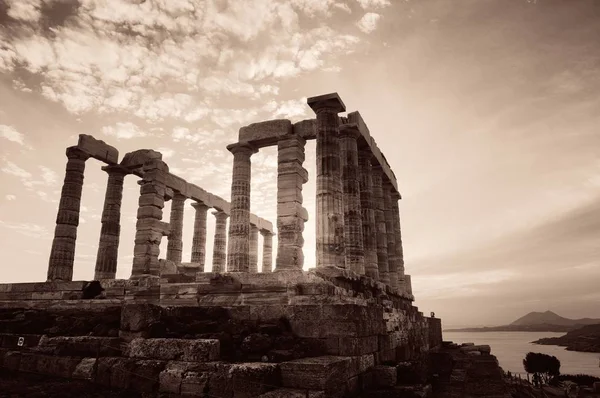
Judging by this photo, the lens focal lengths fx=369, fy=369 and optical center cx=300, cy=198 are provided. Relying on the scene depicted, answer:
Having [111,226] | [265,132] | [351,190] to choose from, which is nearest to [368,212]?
[351,190]

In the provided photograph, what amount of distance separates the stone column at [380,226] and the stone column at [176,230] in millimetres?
13002

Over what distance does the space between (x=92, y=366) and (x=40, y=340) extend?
2337 mm

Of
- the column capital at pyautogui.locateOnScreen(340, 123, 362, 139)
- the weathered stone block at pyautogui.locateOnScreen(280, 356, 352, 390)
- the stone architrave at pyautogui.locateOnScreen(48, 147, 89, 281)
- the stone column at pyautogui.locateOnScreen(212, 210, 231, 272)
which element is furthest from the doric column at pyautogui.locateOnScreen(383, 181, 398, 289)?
the stone architrave at pyautogui.locateOnScreen(48, 147, 89, 281)

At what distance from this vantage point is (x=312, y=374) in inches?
229

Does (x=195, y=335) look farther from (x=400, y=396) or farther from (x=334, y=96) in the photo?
(x=334, y=96)

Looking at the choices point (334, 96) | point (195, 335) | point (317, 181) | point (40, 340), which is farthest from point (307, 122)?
point (40, 340)

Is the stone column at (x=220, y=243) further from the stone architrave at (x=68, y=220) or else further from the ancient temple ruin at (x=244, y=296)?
the stone architrave at (x=68, y=220)

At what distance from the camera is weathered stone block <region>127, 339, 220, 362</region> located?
6.52 m

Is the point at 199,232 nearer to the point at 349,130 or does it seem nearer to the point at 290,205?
the point at 290,205

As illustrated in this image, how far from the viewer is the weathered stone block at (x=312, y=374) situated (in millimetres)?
5738

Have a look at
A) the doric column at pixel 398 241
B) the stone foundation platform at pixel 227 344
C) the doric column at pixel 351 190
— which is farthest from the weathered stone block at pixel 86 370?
the doric column at pixel 398 241

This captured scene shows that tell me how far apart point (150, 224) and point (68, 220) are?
412 cm

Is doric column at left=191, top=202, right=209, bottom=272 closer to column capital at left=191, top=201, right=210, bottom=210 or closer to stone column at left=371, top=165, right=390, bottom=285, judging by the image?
column capital at left=191, top=201, right=210, bottom=210

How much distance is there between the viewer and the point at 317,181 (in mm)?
15000
